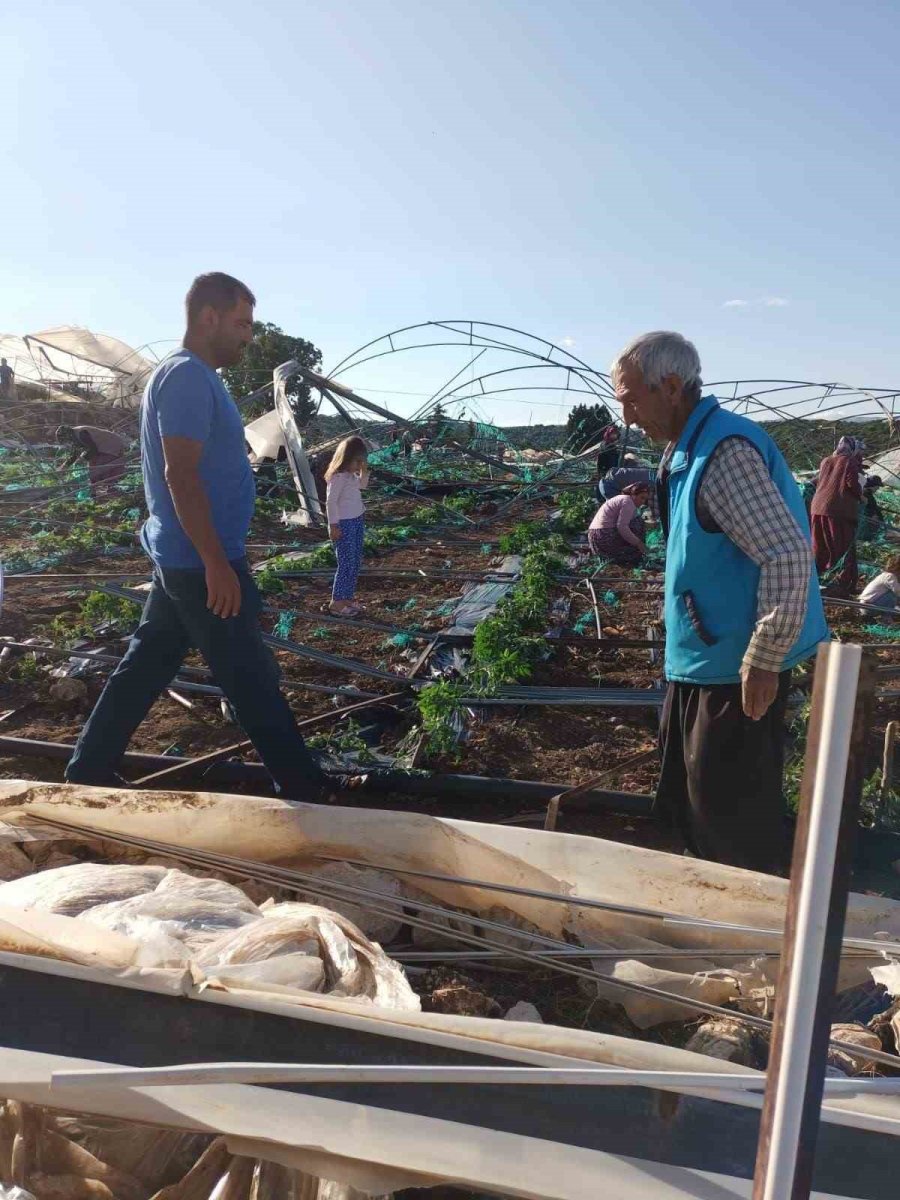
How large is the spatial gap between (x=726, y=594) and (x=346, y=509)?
15.2ft

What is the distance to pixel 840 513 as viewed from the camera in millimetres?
8070

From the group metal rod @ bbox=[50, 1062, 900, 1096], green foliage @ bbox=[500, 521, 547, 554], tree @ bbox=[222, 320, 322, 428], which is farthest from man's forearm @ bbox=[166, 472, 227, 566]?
tree @ bbox=[222, 320, 322, 428]

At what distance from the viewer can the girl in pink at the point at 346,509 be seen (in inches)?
263

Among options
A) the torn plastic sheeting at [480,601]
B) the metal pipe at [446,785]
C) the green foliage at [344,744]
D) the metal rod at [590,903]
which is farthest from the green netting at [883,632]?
the metal rod at [590,903]

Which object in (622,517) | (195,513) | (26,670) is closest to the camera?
(195,513)

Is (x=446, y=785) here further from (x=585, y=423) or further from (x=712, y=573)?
(x=585, y=423)

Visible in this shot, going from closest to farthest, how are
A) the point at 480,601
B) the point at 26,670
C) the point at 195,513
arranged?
the point at 195,513
the point at 26,670
the point at 480,601

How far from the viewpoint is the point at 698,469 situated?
228 centimetres

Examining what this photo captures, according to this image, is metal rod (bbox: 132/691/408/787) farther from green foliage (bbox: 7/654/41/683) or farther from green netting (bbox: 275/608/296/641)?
green netting (bbox: 275/608/296/641)

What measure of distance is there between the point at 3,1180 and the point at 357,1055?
2.00ft

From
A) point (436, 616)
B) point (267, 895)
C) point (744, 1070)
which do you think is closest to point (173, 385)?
point (267, 895)

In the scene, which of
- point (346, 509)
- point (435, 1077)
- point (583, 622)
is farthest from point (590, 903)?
point (583, 622)

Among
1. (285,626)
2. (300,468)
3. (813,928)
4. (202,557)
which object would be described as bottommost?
(285,626)

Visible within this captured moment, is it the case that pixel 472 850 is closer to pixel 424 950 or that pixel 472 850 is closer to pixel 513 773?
pixel 424 950
